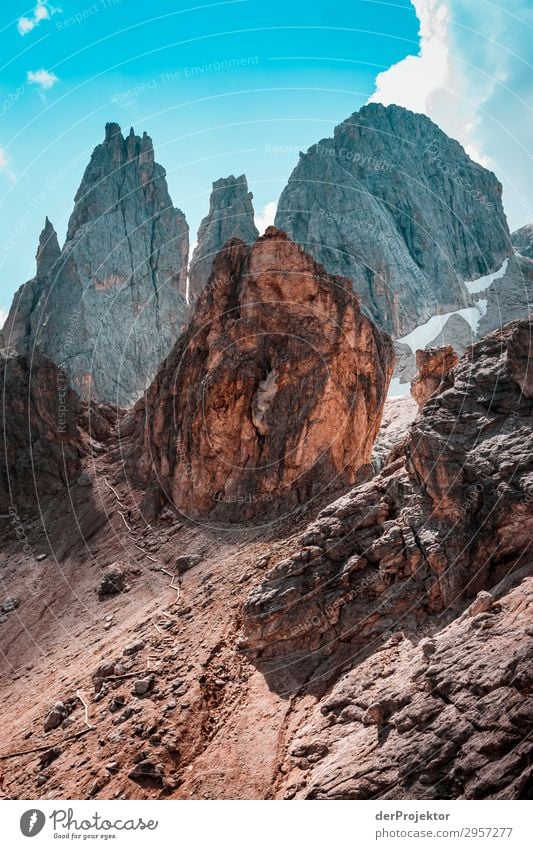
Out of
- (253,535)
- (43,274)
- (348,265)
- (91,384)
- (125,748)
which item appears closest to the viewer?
(125,748)

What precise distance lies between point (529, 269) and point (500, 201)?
39956mm

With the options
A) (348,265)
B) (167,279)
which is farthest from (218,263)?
(348,265)

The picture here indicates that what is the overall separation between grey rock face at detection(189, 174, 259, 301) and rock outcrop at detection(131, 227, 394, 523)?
98.7 metres

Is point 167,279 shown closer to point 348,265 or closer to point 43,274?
point 43,274

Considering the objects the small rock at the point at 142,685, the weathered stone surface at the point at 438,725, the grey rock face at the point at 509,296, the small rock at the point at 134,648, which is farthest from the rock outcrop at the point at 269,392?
the grey rock face at the point at 509,296

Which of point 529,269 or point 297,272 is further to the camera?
point 529,269

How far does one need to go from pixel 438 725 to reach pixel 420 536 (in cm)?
764

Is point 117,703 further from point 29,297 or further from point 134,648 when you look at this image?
point 29,297

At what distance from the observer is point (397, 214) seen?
158000mm

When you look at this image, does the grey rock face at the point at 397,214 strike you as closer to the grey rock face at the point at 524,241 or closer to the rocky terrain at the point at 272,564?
the grey rock face at the point at 524,241

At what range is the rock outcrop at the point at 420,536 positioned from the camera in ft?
59.8

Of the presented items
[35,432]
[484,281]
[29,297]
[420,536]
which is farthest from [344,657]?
[484,281]

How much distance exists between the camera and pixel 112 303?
351ft

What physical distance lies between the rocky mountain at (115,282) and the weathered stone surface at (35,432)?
1560 inches
